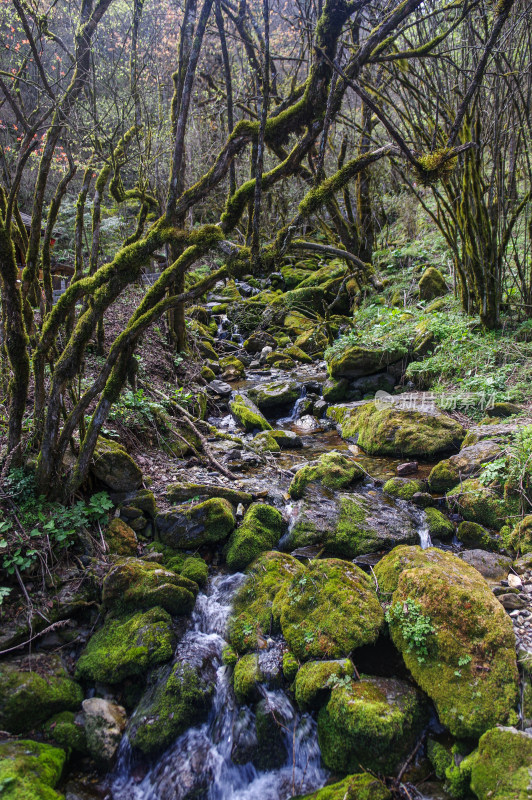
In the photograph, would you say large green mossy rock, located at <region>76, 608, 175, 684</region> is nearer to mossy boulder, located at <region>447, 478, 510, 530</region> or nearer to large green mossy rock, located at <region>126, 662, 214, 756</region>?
large green mossy rock, located at <region>126, 662, 214, 756</region>

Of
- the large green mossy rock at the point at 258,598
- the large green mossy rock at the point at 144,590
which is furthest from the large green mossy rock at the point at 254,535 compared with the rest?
the large green mossy rock at the point at 144,590

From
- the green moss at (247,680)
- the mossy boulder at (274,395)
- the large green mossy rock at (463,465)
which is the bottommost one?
the green moss at (247,680)

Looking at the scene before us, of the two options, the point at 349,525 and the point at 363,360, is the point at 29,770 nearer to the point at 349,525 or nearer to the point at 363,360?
the point at 349,525

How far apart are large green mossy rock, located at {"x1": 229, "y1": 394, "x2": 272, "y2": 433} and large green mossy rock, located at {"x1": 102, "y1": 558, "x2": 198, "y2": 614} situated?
4135 mm

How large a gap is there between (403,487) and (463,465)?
73cm

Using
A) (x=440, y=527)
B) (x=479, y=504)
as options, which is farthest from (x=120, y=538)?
(x=479, y=504)

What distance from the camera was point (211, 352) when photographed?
1171cm

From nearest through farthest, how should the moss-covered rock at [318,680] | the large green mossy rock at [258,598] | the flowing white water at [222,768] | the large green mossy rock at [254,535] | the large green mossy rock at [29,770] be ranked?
1. the large green mossy rock at [29,770]
2. the flowing white water at [222,768]
3. the moss-covered rock at [318,680]
4. the large green mossy rock at [258,598]
5. the large green mossy rock at [254,535]

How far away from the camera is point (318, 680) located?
2.91m

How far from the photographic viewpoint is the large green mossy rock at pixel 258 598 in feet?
11.5

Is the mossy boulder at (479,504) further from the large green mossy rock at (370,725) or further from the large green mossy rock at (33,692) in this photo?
the large green mossy rock at (33,692)

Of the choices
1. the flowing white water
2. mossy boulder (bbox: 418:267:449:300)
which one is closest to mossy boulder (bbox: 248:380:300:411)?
mossy boulder (bbox: 418:267:449:300)

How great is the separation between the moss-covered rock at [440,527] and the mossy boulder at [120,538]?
3.04 meters

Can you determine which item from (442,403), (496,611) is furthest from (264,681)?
(442,403)
